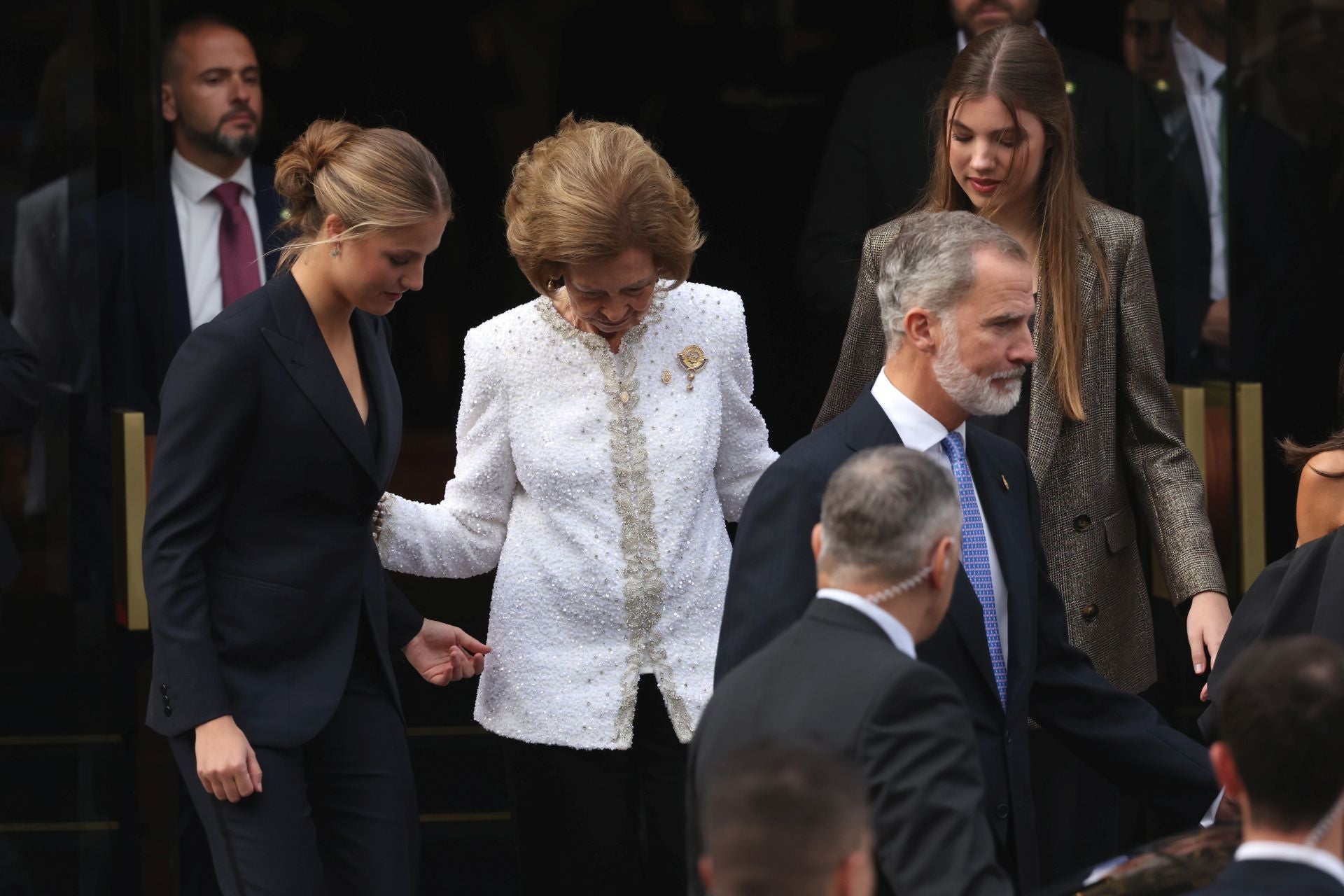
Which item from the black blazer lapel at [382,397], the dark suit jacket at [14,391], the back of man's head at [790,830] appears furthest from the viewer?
the dark suit jacket at [14,391]

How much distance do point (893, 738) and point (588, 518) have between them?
1602 mm

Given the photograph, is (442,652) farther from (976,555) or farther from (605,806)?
(976,555)

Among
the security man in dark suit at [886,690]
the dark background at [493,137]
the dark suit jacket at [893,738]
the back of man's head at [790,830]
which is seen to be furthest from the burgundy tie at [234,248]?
the back of man's head at [790,830]

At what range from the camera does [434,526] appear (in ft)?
13.2

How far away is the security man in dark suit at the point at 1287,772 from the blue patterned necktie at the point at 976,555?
0.90 meters

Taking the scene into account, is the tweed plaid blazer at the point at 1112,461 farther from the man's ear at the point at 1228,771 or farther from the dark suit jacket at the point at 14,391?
the dark suit jacket at the point at 14,391

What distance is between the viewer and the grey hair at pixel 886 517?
2.59m

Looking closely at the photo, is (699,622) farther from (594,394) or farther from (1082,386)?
(1082,386)

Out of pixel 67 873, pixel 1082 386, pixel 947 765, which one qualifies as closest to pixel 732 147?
pixel 1082 386

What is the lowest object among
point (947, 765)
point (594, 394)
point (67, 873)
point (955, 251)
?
point (67, 873)

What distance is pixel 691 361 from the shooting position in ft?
13.3

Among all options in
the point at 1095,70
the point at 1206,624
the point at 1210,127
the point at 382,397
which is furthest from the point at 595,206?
the point at 1210,127

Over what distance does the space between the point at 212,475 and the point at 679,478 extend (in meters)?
0.95

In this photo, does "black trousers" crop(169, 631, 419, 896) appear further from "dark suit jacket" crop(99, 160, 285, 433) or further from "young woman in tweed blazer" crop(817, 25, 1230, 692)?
"dark suit jacket" crop(99, 160, 285, 433)
